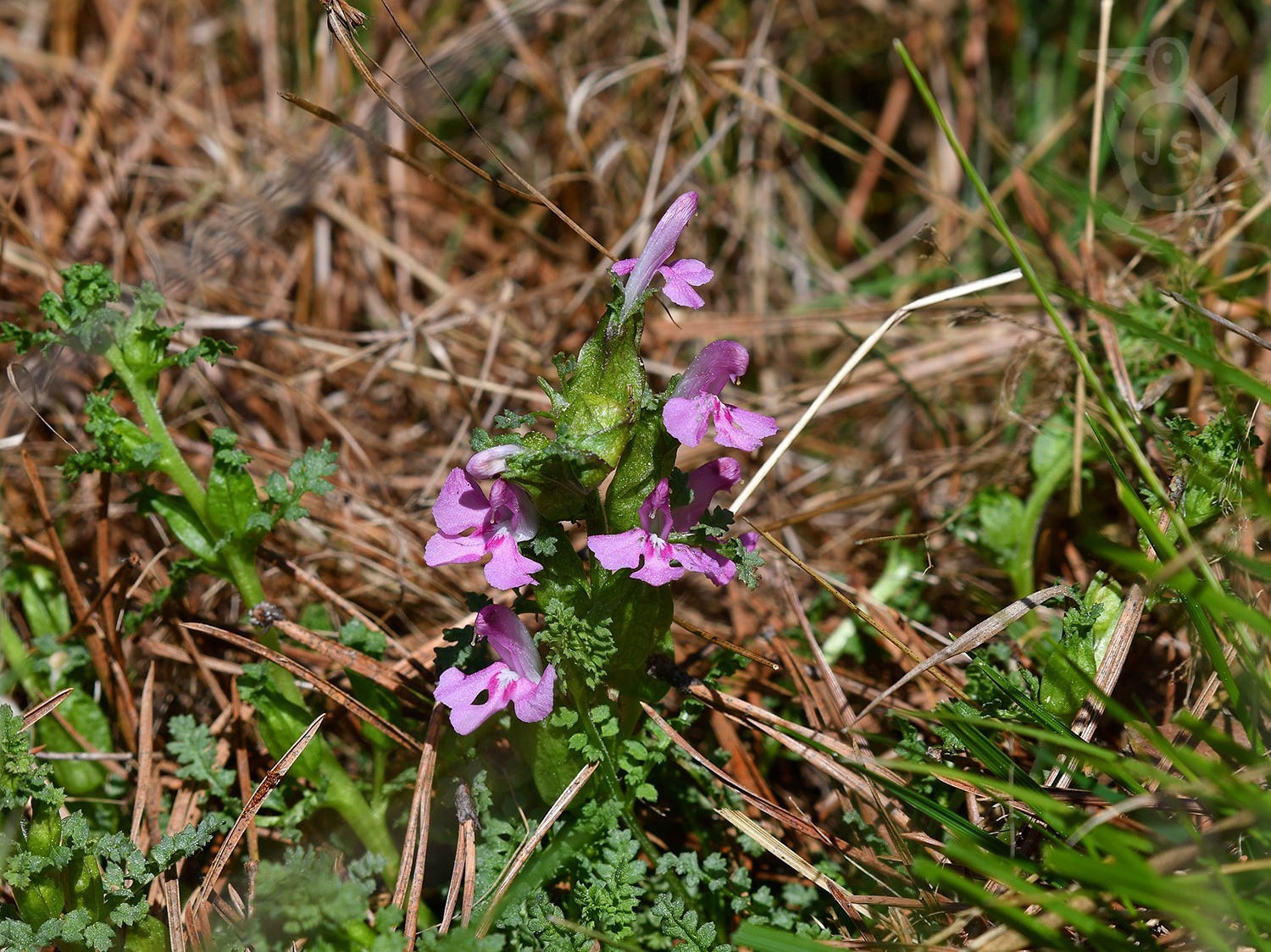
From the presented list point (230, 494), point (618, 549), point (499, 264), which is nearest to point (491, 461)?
point (618, 549)

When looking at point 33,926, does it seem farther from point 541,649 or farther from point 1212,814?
point 1212,814

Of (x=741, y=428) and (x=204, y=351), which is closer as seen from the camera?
(x=741, y=428)

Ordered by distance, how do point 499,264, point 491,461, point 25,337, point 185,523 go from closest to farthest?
point 491,461, point 25,337, point 185,523, point 499,264

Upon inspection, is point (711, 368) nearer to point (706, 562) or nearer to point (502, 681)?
point (706, 562)

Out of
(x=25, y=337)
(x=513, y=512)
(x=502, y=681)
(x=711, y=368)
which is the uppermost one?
(x=25, y=337)

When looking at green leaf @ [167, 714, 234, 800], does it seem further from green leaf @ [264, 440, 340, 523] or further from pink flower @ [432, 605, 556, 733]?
pink flower @ [432, 605, 556, 733]

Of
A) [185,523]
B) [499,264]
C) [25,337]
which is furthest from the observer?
[499,264]

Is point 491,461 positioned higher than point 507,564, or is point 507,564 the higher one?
point 491,461
